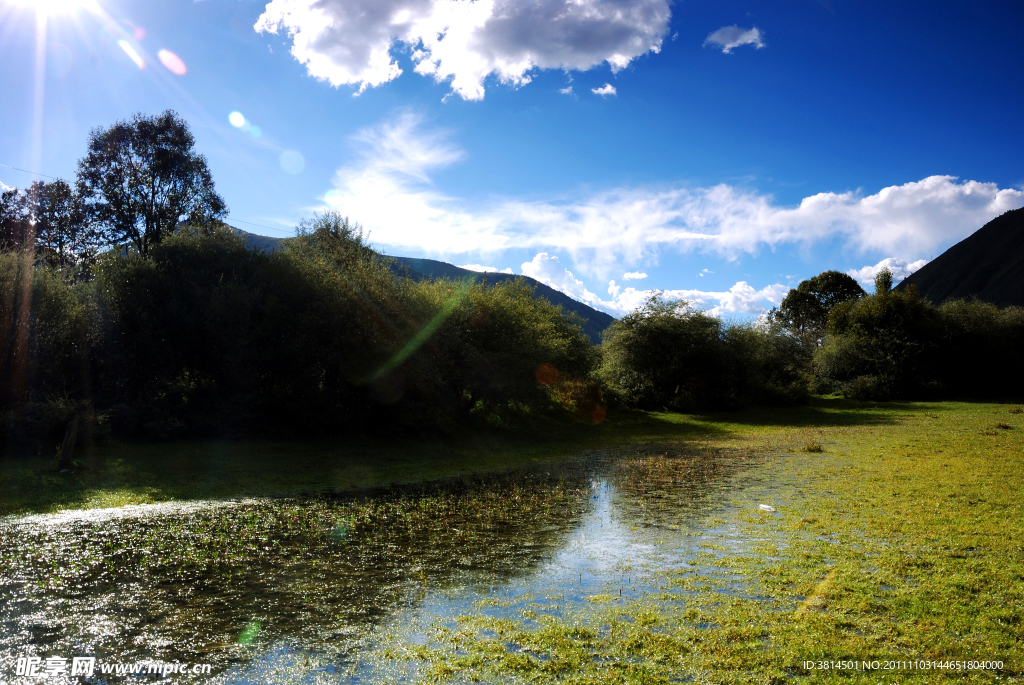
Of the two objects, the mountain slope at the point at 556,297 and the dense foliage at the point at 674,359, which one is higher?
the mountain slope at the point at 556,297

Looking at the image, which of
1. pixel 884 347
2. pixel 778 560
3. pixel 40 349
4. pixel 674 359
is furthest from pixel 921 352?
pixel 40 349

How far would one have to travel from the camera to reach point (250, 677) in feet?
15.3

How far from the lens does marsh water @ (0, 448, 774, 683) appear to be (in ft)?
17.1

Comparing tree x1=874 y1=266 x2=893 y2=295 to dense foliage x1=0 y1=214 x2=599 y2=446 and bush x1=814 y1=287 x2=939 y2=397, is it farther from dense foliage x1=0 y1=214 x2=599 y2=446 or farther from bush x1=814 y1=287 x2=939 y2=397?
dense foliage x1=0 y1=214 x2=599 y2=446

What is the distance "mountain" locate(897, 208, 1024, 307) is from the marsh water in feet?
302

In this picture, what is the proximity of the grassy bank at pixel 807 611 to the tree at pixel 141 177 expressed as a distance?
35228 millimetres

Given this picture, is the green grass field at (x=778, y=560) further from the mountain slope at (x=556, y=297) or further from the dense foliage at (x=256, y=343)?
the mountain slope at (x=556, y=297)

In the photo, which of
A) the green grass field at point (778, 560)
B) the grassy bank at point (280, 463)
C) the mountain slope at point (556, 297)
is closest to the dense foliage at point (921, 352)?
the grassy bank at point (280, 463)

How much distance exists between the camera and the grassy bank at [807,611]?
466 centimetres

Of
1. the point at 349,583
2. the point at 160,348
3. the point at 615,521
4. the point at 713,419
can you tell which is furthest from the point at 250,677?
the point at 713,419

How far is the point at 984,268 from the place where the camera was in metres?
93.1

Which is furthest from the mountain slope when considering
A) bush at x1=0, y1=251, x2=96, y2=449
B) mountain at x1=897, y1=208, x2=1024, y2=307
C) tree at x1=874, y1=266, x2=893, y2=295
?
bush at x1=0, y1=251, x2=96, y2=449

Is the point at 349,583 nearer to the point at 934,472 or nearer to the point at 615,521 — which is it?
the point at 615,521

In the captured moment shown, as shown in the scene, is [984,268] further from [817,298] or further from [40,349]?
[40,349]
